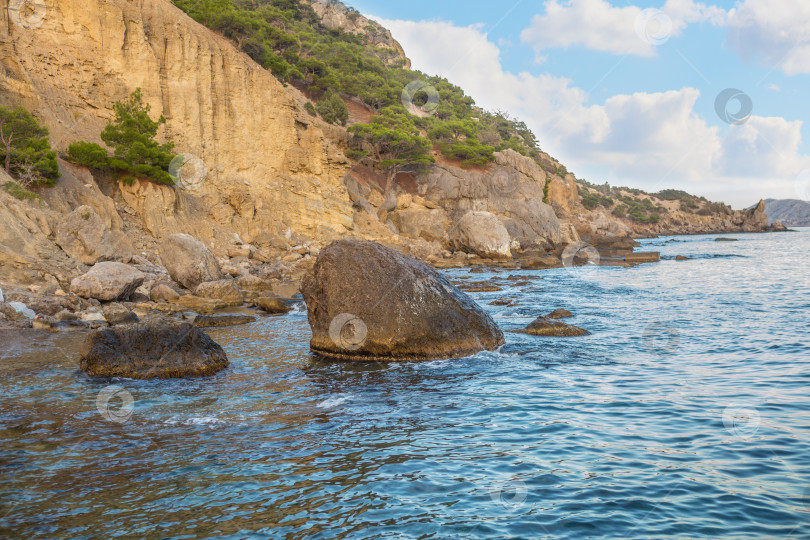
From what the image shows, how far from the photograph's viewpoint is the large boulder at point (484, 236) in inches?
1678

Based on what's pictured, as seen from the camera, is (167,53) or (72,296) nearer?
(72,296)

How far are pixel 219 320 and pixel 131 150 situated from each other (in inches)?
664

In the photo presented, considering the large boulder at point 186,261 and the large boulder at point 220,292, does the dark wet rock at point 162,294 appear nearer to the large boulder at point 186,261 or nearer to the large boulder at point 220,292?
the large boulder at point 220,292

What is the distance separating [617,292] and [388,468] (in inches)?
759

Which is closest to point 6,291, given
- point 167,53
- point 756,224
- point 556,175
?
point 167,53

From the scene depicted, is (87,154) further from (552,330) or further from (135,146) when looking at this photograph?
(552,330)

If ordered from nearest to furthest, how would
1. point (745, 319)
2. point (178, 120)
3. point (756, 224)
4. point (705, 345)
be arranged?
1. point (705, 345)
2. point (745, 319)
3. point (178, 120)
4. point (756, 224)

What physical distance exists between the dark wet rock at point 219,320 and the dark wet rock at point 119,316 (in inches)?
67.7

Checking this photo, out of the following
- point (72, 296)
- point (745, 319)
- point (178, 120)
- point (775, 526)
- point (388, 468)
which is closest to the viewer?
point (775, 526)

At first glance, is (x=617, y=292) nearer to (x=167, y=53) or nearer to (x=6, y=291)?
(x=6, y=291)

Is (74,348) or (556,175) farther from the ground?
(556,175)

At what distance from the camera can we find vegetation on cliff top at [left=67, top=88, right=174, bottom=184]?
89.4 ft

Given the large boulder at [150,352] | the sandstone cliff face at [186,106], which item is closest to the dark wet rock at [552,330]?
the large boulder at [150,352]

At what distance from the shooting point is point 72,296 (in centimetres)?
1648
